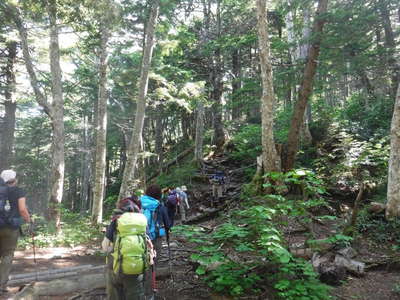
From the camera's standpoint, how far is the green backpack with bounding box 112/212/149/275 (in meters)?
3.55

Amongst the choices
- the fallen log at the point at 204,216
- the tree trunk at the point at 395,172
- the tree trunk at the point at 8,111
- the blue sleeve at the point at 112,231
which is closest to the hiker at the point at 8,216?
the blue sleeve at the point at 112,231

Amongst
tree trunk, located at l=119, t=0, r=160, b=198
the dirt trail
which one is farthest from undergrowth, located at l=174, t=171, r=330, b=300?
tree trunk, located at l=119, t=0, r=160, b=198

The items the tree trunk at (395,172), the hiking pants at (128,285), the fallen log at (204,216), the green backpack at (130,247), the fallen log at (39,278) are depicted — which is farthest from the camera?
the fallen log at (204,216)

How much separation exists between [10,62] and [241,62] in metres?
16.3

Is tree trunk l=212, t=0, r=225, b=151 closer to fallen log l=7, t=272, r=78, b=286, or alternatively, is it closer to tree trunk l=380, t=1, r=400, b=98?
tree trunk l=380, t=1, r=400, b=98

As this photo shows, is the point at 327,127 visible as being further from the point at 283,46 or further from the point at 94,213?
the point at 94,213

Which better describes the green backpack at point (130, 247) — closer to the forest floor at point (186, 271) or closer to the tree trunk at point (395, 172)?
the forest floor at point (186, 271)

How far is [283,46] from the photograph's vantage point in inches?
523

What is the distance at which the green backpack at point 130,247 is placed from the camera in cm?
355

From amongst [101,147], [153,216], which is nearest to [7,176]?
[153,216]

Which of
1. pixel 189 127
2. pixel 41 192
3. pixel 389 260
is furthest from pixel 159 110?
pixel 41 192

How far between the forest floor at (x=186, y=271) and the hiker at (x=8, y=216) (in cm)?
48

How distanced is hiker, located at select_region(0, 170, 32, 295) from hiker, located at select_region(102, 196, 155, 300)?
1.96 m

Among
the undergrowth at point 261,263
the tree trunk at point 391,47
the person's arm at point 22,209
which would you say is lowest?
the undergrowth at point 261,263
